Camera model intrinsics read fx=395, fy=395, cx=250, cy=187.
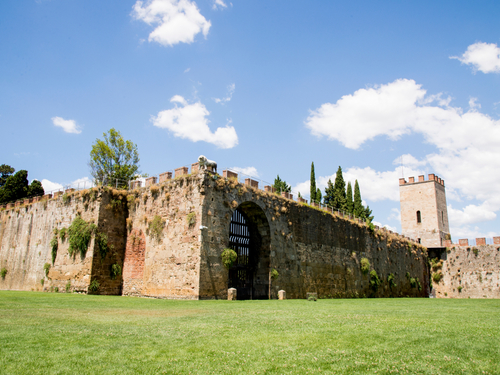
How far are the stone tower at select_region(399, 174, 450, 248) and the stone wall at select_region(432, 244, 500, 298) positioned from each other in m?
2.41

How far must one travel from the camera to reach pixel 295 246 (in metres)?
26.8

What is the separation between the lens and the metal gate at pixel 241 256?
78.7 ft

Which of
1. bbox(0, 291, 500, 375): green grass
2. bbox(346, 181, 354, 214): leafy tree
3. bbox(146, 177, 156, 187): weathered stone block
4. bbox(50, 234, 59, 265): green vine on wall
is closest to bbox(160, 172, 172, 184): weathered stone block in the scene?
bbox(146, 177, 156, 187): weathered stone block

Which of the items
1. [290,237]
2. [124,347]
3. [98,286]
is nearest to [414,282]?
[290,237]

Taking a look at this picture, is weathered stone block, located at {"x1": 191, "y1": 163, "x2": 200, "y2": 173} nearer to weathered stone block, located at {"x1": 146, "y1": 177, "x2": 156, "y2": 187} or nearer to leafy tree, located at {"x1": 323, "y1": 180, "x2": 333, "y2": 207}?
weathered stone block, located at {"x1": 146, "y1": 177, "x2": 156, "y2": 187}

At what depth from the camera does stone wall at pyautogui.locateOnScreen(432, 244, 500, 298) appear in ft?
139

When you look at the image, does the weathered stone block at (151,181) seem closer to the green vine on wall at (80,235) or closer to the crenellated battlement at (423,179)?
the green vine on wall at (80,235)

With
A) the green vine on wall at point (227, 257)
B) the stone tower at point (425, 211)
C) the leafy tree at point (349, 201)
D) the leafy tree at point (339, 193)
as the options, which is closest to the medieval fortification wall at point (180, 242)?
the green vine on wall at point (227, 257)

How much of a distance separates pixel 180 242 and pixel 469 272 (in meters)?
36.7

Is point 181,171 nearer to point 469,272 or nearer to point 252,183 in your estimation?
point 252,183

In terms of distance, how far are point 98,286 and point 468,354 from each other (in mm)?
21436

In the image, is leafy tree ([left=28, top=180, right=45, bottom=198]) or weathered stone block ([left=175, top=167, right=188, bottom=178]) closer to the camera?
weathered stone block ([left=175, top=167, right=188, bottom=178])

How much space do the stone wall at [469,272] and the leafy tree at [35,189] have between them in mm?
48777

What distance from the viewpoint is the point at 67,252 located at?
84.5 feet
